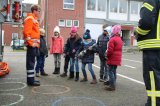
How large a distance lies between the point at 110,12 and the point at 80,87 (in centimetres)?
3415

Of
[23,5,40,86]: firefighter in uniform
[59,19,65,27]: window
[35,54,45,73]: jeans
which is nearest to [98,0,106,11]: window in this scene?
[59,19,65,27]: window

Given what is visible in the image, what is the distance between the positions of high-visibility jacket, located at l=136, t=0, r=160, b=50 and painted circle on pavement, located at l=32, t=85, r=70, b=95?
12.6 ft

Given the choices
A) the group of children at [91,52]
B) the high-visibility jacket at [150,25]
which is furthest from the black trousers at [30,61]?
the high-visibility jacket at [150,25]

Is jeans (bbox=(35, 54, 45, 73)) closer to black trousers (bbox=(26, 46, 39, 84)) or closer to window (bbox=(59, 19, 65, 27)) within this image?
black trousers (bbox=(26, 46, 39, 84))

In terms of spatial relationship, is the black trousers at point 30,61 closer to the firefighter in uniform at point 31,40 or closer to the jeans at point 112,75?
the firefighter in uniform at point 31,40

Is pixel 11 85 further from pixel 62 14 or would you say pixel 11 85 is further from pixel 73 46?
pixel 62 14

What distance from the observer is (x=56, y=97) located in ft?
23.9

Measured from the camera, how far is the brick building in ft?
120

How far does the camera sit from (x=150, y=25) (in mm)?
4363

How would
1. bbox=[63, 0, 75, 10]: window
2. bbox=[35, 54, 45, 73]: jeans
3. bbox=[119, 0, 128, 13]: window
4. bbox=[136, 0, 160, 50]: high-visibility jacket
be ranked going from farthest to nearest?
bbox=[119, 0, 128, 13]: window
bbox=[63, 0, 75, 10]: window
bbox=[35, 54, 45, 73]: jeans
bbox=[136, 0, 160, 50]: high-visibility jacket

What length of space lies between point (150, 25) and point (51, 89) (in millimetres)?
4562

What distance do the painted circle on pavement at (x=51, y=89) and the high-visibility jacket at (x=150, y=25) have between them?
3836 mm

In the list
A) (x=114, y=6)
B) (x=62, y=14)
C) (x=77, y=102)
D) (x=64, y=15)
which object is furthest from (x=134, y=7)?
(x=77, y=102)

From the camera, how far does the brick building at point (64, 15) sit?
3672cm
